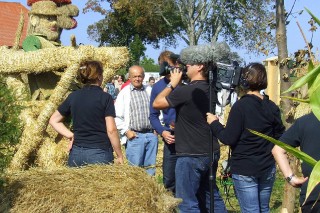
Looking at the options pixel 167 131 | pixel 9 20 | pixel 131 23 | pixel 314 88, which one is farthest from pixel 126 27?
pixel 314 88

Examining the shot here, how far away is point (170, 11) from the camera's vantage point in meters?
41.5

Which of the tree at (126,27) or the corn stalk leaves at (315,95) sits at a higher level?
the tree at (126,27)

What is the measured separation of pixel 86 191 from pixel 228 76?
1.41 metres

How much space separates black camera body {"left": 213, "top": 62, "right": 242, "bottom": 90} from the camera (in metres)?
5.06

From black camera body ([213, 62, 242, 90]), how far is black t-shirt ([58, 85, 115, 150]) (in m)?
0.95

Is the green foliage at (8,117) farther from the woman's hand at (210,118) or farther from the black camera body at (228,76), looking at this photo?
the black camera body at (228,76)

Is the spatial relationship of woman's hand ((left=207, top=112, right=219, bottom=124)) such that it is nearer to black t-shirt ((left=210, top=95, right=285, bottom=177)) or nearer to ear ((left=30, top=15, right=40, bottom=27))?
black t-shirt ((left=210, top=95, right=285, bottom=177))

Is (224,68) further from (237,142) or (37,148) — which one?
(37,148)

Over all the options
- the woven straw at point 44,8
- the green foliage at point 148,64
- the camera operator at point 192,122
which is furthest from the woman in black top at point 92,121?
the green foliage at point 148,64

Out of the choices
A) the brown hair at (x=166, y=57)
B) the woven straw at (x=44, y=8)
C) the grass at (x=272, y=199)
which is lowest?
the grass at (x=272, y=199)

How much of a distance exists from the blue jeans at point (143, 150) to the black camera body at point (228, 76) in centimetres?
242

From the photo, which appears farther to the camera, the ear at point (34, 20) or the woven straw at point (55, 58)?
the ear at point (34, 20)

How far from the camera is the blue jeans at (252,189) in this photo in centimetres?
498

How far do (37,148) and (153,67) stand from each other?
124 feet
